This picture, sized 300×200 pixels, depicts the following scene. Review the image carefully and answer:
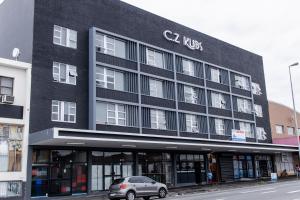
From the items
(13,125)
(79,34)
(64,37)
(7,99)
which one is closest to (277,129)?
(79,34)

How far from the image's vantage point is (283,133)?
59031mm

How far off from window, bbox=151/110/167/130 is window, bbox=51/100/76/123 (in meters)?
8.39

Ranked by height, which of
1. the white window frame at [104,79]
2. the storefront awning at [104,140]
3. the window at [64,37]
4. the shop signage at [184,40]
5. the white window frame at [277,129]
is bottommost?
the storefront awning at [104,140]

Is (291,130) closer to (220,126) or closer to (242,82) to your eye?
(242,82)

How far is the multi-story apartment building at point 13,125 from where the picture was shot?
26.1 meters

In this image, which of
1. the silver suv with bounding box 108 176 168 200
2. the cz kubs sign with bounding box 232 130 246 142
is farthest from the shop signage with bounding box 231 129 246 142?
the silver suv with bounding box 108 176 168 200

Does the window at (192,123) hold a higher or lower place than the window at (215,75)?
lower

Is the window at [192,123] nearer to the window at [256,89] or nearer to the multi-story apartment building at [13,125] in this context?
the window at [256,89]

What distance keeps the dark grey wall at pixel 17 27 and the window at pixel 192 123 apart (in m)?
17.4

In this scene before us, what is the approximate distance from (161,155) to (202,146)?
395 cm

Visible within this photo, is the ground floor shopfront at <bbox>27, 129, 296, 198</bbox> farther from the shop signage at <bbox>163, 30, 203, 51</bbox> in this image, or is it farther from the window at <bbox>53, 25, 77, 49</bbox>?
the shop signage at <bbox>163, 30, 203, 51</bbox>

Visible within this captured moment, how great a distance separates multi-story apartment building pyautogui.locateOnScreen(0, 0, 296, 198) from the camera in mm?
28547

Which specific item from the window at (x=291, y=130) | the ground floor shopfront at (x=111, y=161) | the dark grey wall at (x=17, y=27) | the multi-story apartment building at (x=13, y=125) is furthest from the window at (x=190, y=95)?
the window at (x=291, y=130)

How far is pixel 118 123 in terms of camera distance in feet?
108
